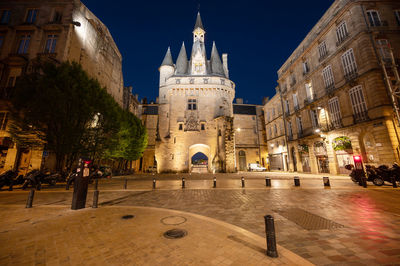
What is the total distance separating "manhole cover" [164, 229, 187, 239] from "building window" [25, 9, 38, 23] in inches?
1074

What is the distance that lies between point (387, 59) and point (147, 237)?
2170 centimetres

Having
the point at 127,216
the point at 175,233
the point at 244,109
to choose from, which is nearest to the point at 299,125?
the point at 244,109

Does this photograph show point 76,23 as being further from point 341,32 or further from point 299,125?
point 299,125

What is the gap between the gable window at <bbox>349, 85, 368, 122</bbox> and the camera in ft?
45.4

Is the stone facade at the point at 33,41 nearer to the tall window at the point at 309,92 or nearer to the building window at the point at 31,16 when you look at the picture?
the building window at the point at 31,16

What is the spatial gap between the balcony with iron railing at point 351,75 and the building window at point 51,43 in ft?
98.0

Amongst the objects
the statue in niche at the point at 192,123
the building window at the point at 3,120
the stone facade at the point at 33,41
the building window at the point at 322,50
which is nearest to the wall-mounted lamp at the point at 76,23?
the stone facade at the point at 33,41

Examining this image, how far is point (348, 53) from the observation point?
15.2m

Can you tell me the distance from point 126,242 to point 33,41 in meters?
24.2

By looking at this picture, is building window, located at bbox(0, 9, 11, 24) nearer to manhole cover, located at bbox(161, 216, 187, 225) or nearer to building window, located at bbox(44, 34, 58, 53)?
building window, located at bbox(44, 34, 58, 53)

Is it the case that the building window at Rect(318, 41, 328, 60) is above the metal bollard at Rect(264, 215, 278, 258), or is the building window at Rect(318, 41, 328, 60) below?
above

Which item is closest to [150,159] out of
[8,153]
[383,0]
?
[8,153]

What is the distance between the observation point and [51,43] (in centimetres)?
1684

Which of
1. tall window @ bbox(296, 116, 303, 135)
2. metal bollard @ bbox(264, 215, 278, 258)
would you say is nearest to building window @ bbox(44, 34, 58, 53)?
metal bollard @ bbox(264, 215, 278, 258)
